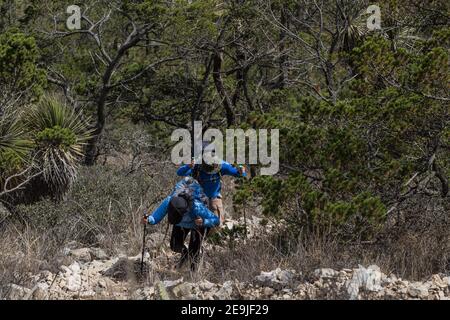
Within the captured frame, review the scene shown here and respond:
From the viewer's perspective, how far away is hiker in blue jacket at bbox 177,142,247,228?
328 inches

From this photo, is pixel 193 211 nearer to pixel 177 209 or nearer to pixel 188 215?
pixel 188 215

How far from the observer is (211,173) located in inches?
331

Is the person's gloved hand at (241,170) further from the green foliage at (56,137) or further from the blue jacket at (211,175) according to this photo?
the green foliage at (56,137)

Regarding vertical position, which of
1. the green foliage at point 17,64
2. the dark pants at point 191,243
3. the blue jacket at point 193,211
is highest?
the green foliage at point 17,64

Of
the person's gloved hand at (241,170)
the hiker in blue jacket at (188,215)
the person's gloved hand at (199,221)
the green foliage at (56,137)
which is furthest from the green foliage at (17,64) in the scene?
the person's gloved hand at (199,221)

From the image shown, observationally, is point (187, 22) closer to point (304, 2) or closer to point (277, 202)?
point (304, 2)

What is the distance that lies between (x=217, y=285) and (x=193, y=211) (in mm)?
1004

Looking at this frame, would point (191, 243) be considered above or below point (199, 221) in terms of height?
below

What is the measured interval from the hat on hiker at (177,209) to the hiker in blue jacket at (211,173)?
0.79 metres

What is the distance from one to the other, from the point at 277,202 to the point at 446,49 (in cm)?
252

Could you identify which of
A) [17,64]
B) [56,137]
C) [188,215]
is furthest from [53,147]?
[188,215]

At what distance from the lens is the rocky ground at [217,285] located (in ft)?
21.2

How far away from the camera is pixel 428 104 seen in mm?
8016
